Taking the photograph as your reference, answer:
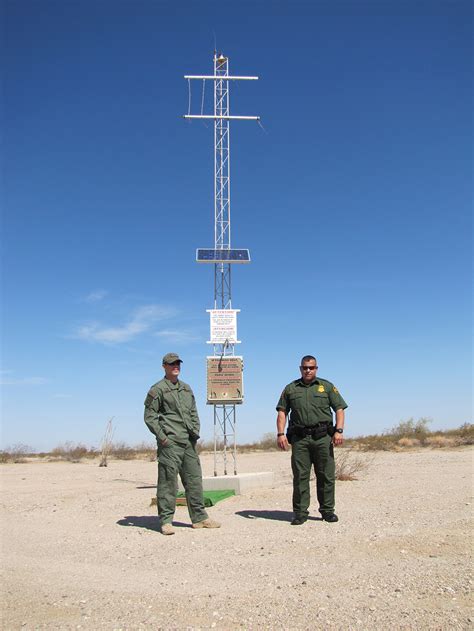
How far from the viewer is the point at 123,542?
660cm

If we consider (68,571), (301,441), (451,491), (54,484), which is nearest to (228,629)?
(68,571)

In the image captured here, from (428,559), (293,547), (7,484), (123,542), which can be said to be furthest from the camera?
(7,484)

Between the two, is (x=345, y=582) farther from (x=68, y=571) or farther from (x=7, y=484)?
(x=7, y=484)

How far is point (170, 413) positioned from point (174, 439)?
1.10 feet

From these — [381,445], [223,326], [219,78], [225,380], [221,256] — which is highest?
[219,78]

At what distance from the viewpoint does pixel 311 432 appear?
24.6 feet

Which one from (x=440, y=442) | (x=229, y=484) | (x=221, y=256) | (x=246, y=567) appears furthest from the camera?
(x=440, y=442)

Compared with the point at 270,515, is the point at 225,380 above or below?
above

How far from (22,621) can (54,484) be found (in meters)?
10.7

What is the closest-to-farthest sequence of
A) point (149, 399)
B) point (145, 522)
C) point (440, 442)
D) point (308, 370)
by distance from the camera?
point (149, 399), point (308, 370), point (145, 522), point (440, 442)

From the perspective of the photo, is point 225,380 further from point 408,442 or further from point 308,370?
point 408,442

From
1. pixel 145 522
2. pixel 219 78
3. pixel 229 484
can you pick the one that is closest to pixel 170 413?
pixel 145 522

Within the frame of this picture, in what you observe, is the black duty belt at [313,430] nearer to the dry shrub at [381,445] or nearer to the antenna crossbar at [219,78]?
the antenna crossbar at [219,78]

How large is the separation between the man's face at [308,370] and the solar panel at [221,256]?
17.8ft
